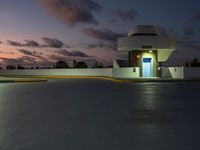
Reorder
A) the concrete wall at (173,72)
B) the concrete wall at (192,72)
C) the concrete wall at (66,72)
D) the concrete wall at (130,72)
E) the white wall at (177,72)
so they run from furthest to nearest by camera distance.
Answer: the concrete wall at (66,72) → the concrete wall at (130,72) → the concrete wall at (173,72) → the white wall at (177,72) → the concrete wall at (192,72)

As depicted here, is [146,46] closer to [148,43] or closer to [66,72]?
[148,43]

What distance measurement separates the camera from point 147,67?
4428cm

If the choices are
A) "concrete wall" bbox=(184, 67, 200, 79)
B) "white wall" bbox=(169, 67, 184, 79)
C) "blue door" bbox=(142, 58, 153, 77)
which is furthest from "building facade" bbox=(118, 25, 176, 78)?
"concrete wall" bbox=(184, 67, 200, 79)

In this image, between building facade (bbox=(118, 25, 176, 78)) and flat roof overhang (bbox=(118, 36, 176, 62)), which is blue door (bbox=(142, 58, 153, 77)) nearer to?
building facade (bbox=(118, 25, 176, 78))

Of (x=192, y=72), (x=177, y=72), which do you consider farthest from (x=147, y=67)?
(x=192, y=72)

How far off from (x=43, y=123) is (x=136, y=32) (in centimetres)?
3694

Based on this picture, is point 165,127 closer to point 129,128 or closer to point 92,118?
point 129,128

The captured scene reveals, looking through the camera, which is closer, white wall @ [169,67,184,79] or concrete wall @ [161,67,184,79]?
white wall @ [169,67,184,79]

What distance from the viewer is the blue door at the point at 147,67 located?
144ft

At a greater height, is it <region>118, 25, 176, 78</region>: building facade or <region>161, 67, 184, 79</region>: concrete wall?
<region>118, 25, 176, 78</region>: building facade

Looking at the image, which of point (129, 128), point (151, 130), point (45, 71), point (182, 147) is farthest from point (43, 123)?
point (45, 71)

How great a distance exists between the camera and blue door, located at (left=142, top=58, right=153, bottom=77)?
44.0 metres

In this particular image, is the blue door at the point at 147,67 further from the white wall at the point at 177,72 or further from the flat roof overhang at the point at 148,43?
the white wall at the point at 177,72

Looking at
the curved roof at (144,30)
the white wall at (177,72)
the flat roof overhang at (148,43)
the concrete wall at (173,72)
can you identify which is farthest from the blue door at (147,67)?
the curved roof at (144,30)
